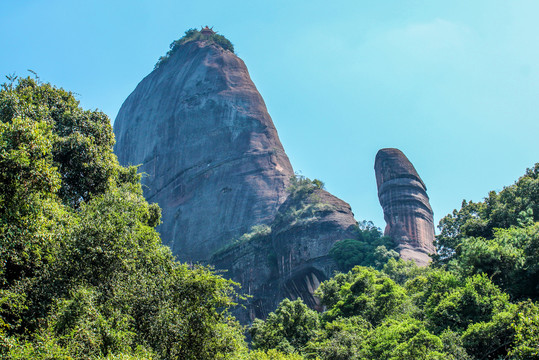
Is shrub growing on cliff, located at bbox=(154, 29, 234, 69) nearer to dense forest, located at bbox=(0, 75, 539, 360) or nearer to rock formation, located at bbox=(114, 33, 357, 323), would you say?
rock formation, located at bbox=(114, 33, 357, 323)

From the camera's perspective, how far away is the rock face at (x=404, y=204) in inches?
2167

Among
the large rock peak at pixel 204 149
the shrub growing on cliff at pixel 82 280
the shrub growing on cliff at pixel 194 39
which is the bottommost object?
the shrub growing on cliff at pixel 82 280

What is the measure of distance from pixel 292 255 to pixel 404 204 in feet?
43.1

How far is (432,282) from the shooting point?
27109mm

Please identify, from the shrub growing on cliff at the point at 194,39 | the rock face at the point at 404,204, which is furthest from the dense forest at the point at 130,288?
the shrub growing on cliff at the point at 194,39

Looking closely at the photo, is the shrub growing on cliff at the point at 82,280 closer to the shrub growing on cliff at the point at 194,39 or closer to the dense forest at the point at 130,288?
Result: the dense forest at the point at 130,288

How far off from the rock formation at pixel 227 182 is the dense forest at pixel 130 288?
76.0 ft

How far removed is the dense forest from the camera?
459 inches

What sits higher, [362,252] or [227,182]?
[227,182]

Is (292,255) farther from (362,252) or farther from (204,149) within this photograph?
(204,149)

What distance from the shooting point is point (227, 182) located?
67.1 metres

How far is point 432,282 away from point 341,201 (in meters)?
32.8

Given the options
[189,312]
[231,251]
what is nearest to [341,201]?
[231,251]

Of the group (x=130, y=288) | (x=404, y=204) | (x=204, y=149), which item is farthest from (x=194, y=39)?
(x=130, y=288)
